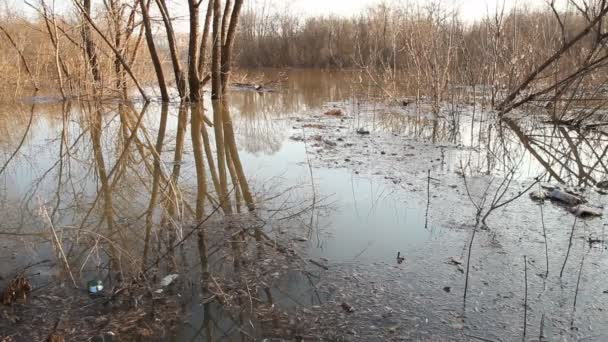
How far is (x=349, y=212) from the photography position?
389cm

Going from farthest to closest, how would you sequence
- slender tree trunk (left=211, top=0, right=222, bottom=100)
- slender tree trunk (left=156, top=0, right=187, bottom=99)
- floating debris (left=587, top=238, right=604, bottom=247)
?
1. slender tree trunk (left=211, top=0, right=222, bottom=100)
2. slender tree trunk (left=156, top=0, right=187, bottom=99)
3. floating debris (left=587, top=238, right=604, bottom=247)

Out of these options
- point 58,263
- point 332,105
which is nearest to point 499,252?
point 58,263

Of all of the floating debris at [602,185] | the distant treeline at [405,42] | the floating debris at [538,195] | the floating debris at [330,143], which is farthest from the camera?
the distant treeline at [405,42]

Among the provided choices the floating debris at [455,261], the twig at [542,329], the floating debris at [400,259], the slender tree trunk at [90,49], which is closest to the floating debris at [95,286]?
the floating debris at [400,259]

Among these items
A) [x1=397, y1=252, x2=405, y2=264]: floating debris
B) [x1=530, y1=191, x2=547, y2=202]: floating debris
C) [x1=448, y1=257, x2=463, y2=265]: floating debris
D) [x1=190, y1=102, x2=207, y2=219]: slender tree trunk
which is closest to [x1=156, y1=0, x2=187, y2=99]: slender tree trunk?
[x1=190, y1=102, x2=207, y2=219]: slender tree trunk

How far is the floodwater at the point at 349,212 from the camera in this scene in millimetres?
2373

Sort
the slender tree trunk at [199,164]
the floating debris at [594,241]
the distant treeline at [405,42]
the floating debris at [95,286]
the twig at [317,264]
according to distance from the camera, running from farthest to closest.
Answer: the distant treeline at [405,42]
the slender tree trunk at [199,164]
the floating debris at [594,241]
the twig at [317,264]
the floating debris at [95,286]

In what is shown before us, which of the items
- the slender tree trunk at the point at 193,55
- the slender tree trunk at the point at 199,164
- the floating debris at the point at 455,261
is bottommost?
the floating debris at the point at 455,261

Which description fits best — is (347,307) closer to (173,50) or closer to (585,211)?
(585,211)

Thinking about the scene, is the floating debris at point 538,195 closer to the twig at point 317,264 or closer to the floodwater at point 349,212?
the floodwater at point 349,212

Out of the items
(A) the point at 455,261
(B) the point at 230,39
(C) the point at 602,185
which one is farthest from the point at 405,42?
(A) the point at 455,261

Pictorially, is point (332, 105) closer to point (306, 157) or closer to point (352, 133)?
point (352, 133)

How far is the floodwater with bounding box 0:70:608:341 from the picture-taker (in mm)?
2373

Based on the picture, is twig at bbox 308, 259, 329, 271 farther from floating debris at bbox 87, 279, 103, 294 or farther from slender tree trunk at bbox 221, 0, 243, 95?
slender tree trunk at bbox 221, 0, 243, 95
